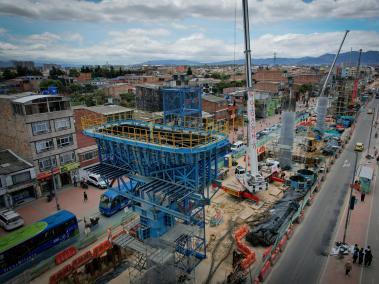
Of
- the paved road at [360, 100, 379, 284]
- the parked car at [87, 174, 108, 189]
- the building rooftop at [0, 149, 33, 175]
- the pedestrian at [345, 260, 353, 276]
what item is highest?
the building rooftop at [0, 149, 33, 175]

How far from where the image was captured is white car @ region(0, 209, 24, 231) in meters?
20.3

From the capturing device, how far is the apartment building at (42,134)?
2456cm

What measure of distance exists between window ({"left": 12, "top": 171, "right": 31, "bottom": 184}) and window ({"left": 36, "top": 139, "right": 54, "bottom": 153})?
2.42 meters

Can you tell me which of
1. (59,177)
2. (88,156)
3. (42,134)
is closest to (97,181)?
(59,177)

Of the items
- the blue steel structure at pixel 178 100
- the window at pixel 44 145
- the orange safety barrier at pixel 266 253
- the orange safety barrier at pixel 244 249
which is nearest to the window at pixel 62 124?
the window at pixel 44 145

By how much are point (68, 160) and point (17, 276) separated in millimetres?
14077

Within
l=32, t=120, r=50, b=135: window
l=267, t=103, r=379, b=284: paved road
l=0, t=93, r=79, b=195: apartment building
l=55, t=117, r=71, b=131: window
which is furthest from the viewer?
l=55, t=117, r=71, b=131: window

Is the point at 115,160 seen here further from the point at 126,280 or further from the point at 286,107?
the point at 286,107

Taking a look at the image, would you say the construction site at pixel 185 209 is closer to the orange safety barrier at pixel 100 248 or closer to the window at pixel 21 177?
the orange safety barrier at pixel 100 248

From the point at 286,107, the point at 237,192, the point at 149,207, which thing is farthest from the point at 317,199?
the point at 149,207

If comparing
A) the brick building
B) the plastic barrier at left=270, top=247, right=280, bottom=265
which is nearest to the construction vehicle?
the brick building

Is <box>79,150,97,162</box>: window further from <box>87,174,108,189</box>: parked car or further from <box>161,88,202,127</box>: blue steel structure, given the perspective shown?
<box>161,88,202,127</box>: blue steel structure

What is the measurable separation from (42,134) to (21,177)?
4.32 metres

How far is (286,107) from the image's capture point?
32875 mm
